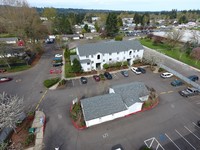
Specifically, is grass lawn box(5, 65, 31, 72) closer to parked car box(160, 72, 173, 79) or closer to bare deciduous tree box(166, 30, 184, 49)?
parked car box(160, 72, 173, 79)

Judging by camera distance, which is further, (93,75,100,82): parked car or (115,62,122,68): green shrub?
(115,62,122,68): green shrub

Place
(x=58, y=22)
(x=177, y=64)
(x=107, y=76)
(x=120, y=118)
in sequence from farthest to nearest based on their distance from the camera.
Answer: (x=58, y=22), (x=177, y=64), (x=107, y=76), (x=120, y=118)

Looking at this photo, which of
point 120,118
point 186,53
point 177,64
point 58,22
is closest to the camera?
point 120,118

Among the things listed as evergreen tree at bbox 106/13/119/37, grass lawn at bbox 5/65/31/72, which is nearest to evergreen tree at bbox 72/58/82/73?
grass lawn at bbox 5/65/31/72

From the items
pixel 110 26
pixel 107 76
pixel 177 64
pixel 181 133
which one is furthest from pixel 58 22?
pixel 181 133

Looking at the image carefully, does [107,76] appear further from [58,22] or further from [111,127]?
[58,22]

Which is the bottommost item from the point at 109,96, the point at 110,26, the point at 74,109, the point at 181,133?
the point at 181,133

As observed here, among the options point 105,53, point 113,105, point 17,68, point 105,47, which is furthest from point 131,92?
point 17,68
